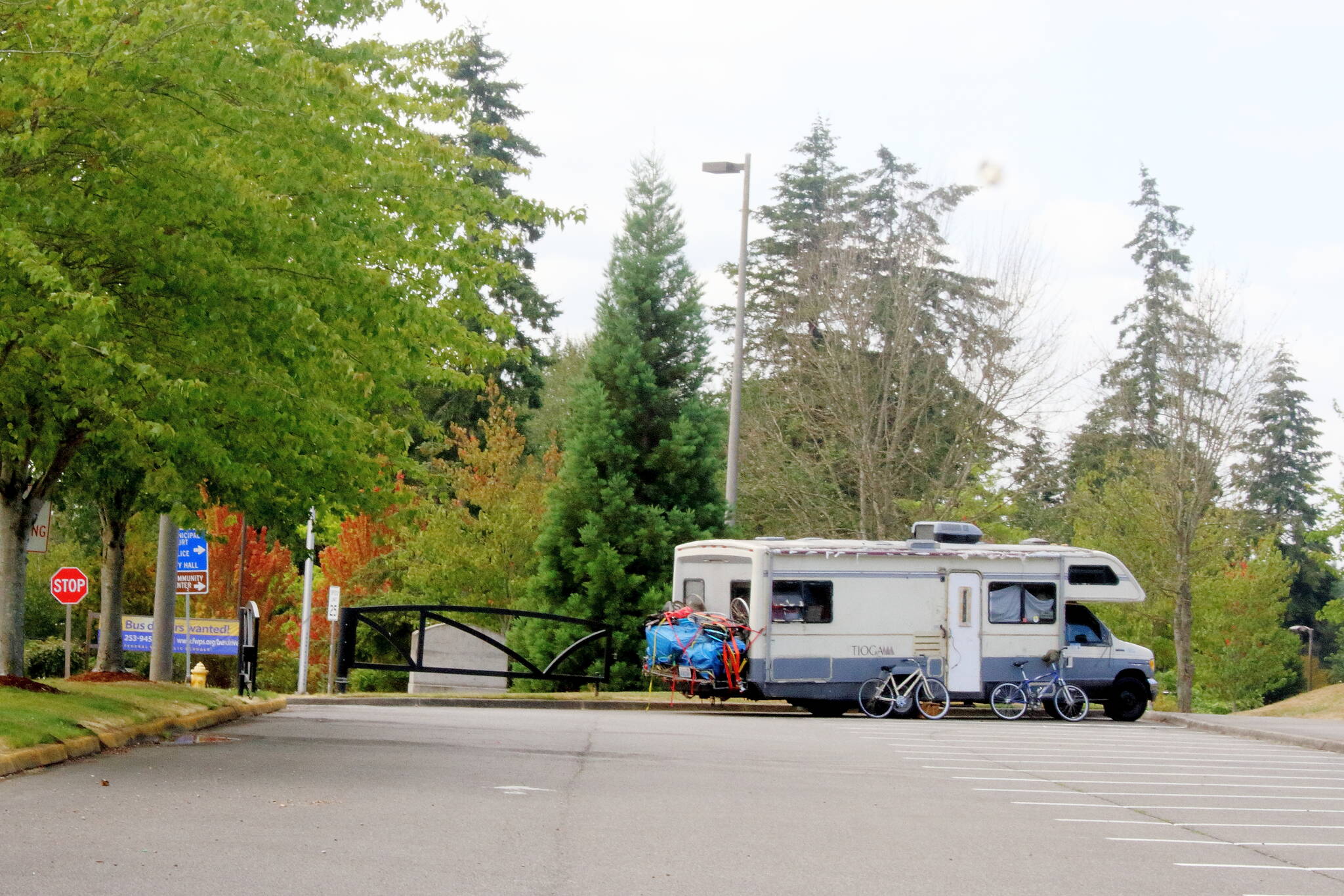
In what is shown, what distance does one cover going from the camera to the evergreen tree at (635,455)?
31.9 metres

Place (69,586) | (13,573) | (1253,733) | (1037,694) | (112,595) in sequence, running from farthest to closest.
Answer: (69,586), (1037,694), (112,595), (1253,733), (13,573)

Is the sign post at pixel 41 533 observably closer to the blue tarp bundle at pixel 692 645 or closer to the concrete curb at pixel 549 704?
the concrete curb at pixel 549 704

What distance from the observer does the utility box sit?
33.0 metres

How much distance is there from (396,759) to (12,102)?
637cm

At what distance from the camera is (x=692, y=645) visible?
22.8 meters

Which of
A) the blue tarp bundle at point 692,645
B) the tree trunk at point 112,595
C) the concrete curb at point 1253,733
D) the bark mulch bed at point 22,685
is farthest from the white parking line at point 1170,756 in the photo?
the tree trunk at point 112,595

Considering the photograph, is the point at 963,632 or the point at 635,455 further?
the point at 635,455

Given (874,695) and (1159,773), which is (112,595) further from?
(1159,773)

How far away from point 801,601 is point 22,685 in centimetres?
1170

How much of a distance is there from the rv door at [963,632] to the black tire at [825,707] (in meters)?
1.88

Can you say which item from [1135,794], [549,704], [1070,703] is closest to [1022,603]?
[1070,703]

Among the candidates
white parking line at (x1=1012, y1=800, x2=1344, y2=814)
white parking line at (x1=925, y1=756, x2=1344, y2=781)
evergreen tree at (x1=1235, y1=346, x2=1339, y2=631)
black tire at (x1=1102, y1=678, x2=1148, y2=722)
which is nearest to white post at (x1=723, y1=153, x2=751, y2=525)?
black tire at (x1=1102, y1=678, x2=1148, y2=722)

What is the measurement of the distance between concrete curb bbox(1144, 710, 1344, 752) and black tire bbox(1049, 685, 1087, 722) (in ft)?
4.95

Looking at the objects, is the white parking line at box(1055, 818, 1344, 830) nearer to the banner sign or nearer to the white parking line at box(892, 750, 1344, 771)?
the white parking line at box(892, 750, 1344, 771)
